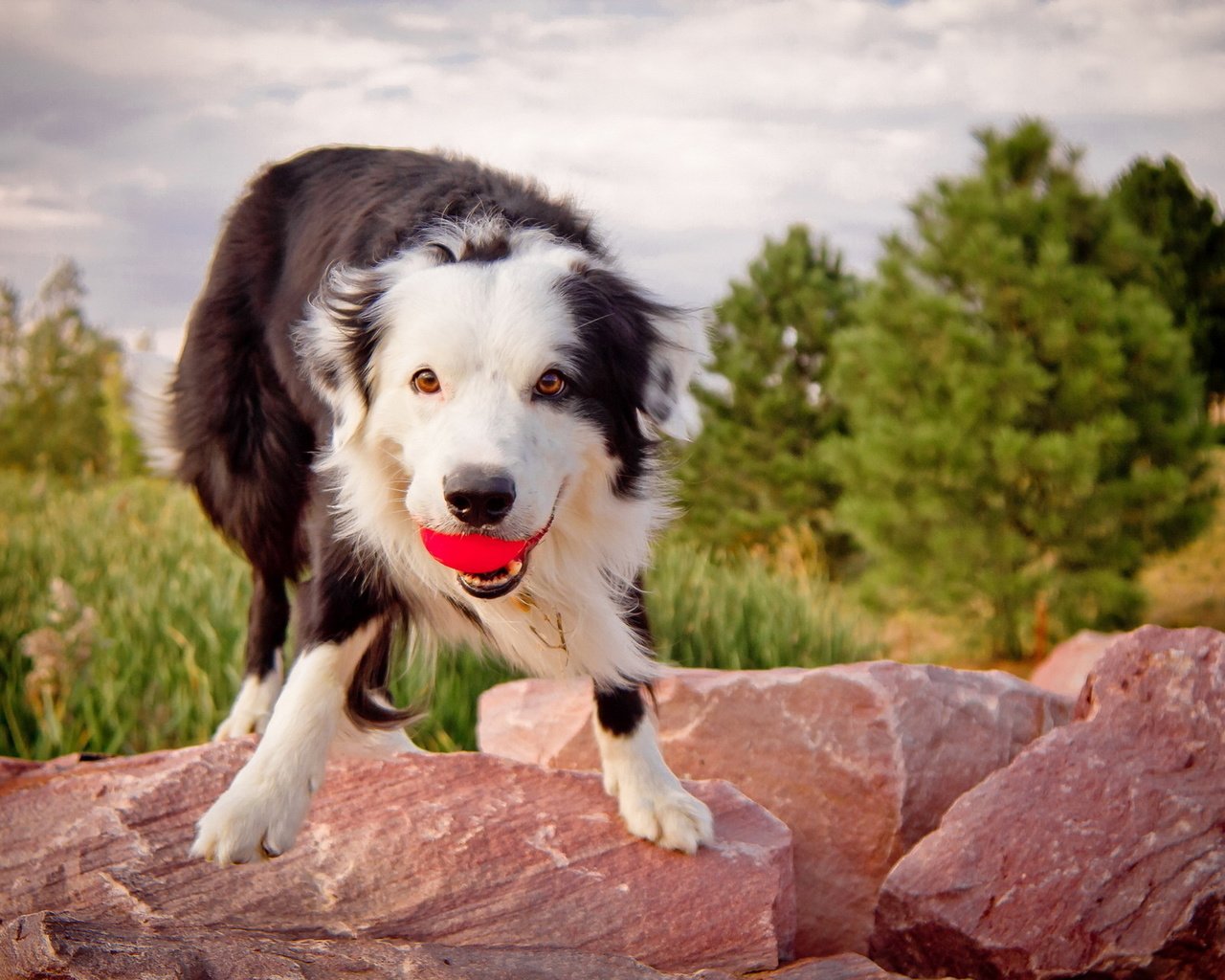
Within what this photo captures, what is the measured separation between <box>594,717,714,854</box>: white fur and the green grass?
0.71 metres

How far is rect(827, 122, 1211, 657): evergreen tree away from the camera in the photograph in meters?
7.09

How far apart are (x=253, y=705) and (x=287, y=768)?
114 cm

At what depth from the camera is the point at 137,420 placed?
12.7 ft

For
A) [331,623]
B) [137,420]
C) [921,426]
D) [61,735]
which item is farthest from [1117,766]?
[921,426]

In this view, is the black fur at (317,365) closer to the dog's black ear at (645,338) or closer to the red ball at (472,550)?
the dog's black ear at (645,338)

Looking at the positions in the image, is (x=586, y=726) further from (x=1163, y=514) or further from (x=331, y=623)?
(x=1163, y=514)

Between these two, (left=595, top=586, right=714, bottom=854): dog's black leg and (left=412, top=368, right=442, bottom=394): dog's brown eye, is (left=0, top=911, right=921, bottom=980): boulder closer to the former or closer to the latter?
(left=595, top=586, right=714, bottom=854): dog's black leg

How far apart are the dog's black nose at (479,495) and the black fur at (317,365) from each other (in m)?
0.41

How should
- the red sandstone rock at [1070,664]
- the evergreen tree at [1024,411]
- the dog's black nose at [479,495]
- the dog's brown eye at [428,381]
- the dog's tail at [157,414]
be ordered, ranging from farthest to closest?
the evergreen tree at [1024,411] → the red sandstone rock at [1070,664] → the dog's tail at [157,414] → the dog's brown eye at [428,381] → the dog's black nose at [479,495]

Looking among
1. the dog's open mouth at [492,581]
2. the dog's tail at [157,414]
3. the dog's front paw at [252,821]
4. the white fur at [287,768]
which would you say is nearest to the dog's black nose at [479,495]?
the dog's open mouth at [492,581]

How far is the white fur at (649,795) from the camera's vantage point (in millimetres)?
2592

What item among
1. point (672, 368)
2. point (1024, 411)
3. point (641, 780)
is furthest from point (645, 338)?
point (1024, 411)

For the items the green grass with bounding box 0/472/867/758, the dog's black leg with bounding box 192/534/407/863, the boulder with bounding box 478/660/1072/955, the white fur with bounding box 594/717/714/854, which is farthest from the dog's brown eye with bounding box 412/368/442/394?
the boulder with bounding box 478/660/1072/955

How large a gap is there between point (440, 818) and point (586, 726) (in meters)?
0.86
